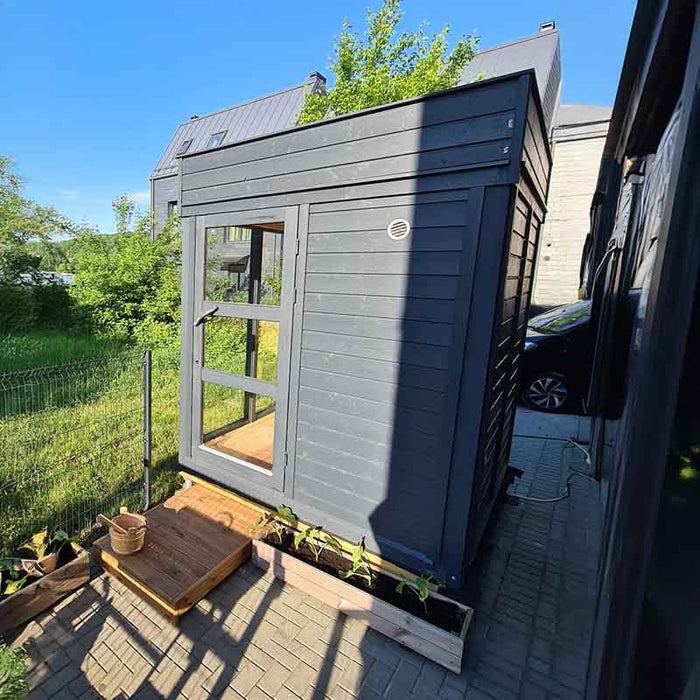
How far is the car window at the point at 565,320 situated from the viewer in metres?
5.60

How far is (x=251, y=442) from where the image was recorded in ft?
10.2

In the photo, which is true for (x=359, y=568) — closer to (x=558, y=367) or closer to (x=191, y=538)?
(x=191, y=538)

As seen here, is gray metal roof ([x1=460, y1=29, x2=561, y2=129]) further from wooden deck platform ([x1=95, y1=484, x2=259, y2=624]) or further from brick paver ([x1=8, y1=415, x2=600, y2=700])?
brick paver ([x1=8, y1=415, x2=600, y2=700])

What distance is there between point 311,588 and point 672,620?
1.75m

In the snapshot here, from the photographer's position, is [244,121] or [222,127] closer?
[244,121]

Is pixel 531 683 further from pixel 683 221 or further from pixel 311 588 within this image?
pixel 683 221

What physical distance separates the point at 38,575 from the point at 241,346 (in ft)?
6.01

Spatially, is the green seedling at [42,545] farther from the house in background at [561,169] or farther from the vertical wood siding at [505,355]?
the house in background at [561,169]

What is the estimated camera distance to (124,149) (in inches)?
634

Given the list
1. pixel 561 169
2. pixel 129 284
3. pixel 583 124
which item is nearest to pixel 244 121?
pixel 129 284

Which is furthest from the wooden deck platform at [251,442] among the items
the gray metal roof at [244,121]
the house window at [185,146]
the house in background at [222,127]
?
the house window at [185,146]

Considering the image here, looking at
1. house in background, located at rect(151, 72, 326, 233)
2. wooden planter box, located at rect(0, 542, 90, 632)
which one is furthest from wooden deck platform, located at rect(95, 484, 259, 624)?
house in background, located at rect(151, 72, 326, 233)

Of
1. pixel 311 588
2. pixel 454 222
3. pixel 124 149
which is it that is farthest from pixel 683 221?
pixel 124 149

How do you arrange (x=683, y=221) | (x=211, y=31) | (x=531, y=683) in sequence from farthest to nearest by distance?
(x=211, y=31) < (x=531, y=683) < (x=683, y=221)
